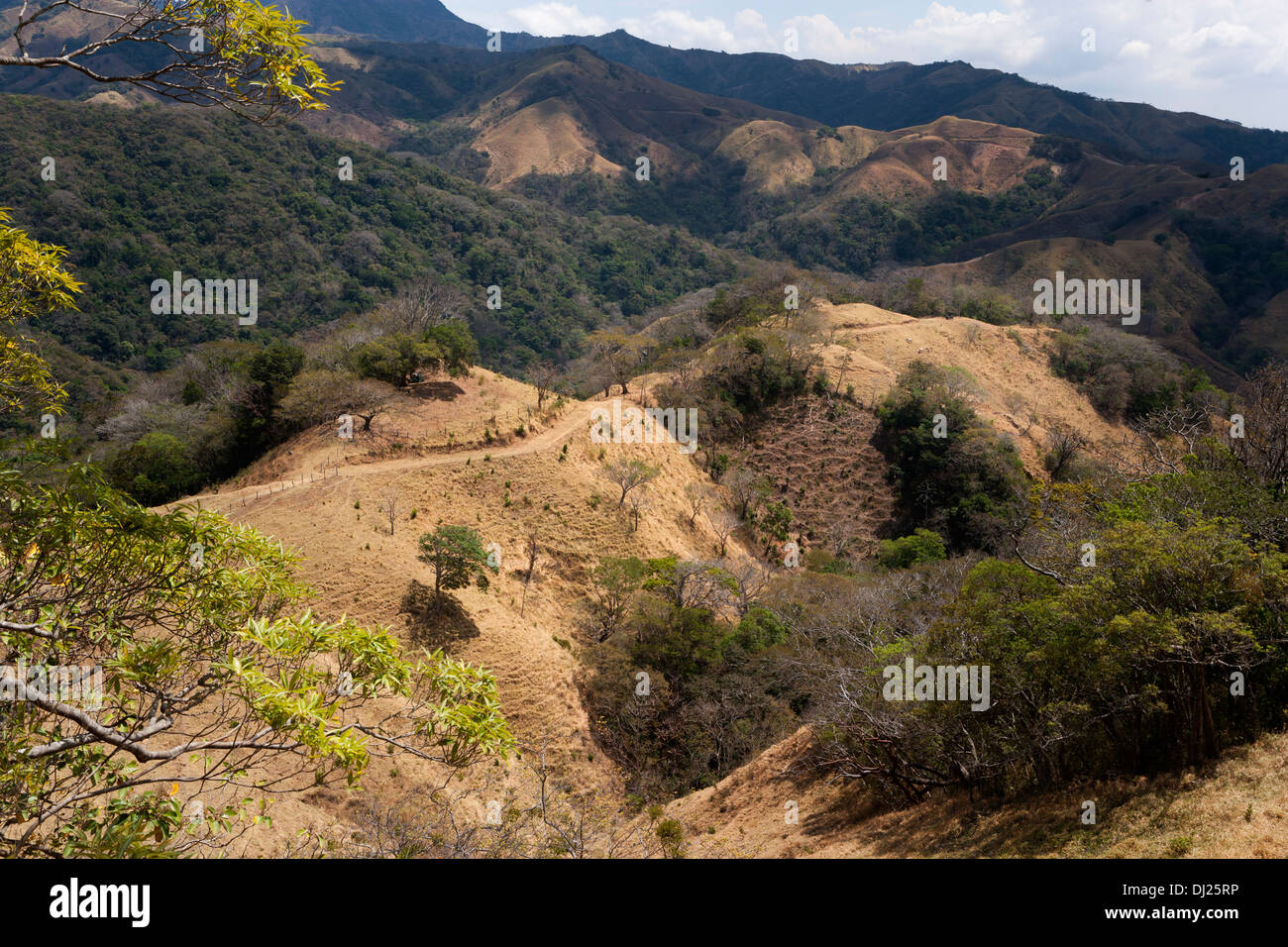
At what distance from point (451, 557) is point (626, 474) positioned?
34.6 feet

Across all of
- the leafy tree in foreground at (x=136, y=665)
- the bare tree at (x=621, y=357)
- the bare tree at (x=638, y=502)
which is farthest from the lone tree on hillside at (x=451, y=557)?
the bare tree at (x=621, y=357)

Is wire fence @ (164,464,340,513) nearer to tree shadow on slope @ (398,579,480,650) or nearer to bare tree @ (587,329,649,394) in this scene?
tree shadow on slope @ (398,579,480,650)

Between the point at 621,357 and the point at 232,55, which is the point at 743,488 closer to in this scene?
the point at 621,357

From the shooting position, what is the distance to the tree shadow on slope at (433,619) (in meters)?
22.6

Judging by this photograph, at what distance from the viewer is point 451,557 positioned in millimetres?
23484

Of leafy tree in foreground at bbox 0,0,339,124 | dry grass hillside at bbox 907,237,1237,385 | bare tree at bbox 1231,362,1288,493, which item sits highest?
dry grass hillside at bbox 907,237,1237,385

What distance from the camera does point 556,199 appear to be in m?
144

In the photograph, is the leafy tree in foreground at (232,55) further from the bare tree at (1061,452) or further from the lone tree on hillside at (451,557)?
the bare tree at (1061,452)

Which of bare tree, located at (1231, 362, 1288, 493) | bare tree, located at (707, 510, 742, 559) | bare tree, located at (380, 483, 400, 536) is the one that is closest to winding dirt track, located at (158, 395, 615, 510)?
bare tree, located at (380, 483, 400, 536)

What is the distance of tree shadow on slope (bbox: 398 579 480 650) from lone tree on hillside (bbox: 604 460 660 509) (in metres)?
9.41

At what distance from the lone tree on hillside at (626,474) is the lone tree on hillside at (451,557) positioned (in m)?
8.12

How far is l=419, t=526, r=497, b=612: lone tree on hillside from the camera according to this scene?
23.5 meters

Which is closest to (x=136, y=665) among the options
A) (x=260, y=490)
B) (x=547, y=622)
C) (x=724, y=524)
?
(x=547, y=622)

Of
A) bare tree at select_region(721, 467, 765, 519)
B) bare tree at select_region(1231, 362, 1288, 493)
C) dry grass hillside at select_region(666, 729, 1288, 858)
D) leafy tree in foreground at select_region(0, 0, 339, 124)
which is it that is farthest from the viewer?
bare tree at select_region(721, 467, 765, 519)
